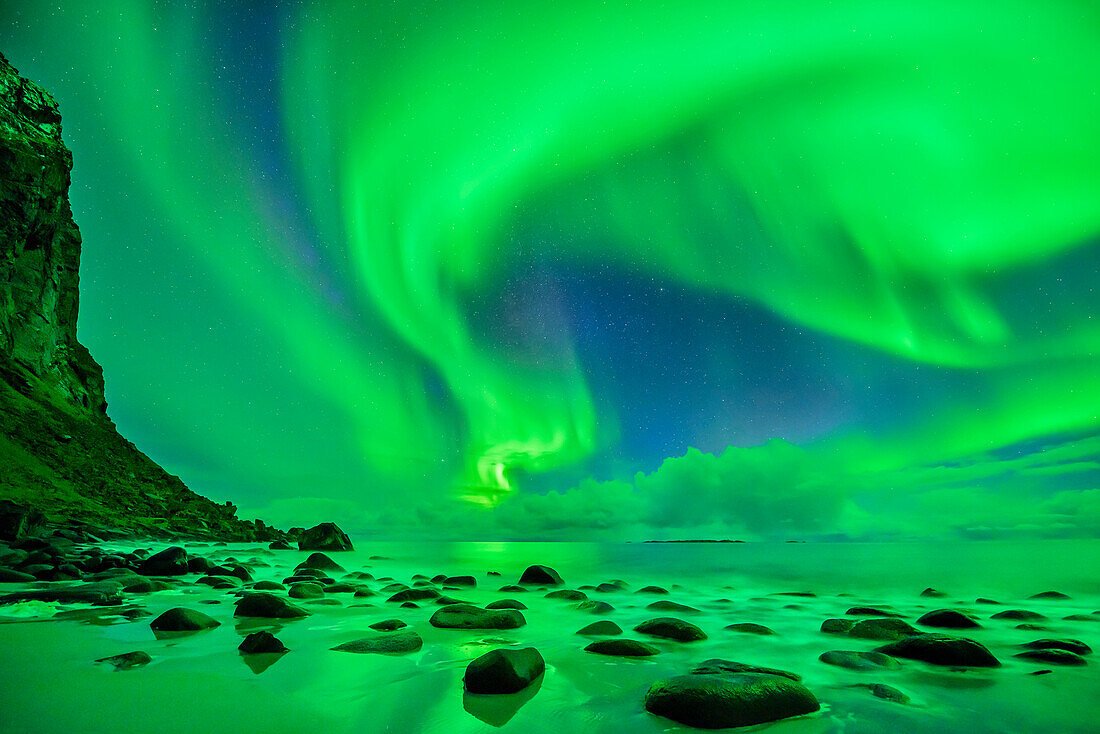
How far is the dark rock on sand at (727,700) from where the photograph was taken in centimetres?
280

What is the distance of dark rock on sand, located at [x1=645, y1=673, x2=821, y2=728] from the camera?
9.19ft

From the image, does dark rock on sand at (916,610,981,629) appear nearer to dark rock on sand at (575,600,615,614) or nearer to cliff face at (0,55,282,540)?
dark rock on sand at (575,600,615,614)

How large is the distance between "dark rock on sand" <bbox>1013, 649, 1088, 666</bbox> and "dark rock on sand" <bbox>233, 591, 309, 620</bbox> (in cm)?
737

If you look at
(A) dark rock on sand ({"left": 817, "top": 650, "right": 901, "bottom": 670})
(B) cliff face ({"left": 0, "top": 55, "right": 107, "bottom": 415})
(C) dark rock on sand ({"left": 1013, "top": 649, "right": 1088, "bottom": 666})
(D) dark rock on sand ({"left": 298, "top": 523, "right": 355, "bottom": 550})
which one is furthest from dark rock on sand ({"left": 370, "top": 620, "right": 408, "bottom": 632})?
(B) cliff face ({"left": 0, "top": 55, "right": 107, "bottom": 415})

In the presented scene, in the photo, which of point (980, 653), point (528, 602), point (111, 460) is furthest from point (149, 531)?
point (980, 653)

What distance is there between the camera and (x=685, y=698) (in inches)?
114

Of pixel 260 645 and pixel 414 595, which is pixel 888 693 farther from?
pixel 414 595

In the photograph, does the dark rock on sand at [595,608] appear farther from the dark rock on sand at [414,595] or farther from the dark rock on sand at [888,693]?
the dark rock on sand at [888,693]

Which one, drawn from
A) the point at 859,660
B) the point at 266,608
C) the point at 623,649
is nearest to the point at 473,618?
the point at 623,649

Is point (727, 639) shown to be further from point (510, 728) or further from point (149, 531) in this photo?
point (149, 531)

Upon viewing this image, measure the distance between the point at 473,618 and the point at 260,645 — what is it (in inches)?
88.7

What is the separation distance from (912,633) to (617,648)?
333 cm

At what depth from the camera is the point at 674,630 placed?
5.53 metres

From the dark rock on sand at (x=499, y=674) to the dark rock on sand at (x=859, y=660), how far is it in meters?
2.63
